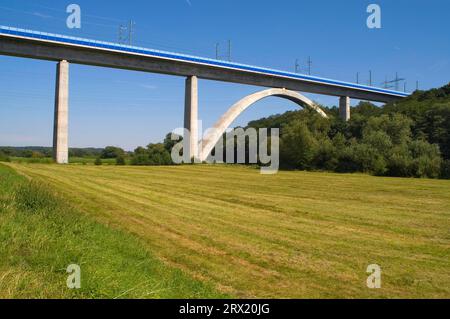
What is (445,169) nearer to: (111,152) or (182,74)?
(182,74)

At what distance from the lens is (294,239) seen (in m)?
9.93

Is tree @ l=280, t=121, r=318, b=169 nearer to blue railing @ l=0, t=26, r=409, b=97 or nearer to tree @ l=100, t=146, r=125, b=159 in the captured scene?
blue railing @ l=0, t=26, r=409, b=97

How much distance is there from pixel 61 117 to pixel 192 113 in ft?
56.3

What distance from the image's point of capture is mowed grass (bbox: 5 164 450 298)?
666 cm

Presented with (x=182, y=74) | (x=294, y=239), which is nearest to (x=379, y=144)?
(x=182, y=74)

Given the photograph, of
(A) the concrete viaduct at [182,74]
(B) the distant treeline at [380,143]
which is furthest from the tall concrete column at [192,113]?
(B) the distant treeline at [380,143]

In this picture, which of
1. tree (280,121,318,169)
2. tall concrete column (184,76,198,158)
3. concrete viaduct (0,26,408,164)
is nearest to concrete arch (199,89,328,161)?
concrete viaduct (0,26,408,164)

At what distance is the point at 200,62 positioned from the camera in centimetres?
5638

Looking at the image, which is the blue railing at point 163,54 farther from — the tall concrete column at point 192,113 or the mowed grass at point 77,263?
the mowed grass at point 77,263

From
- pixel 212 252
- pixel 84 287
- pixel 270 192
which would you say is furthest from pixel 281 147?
pixel 84 287
